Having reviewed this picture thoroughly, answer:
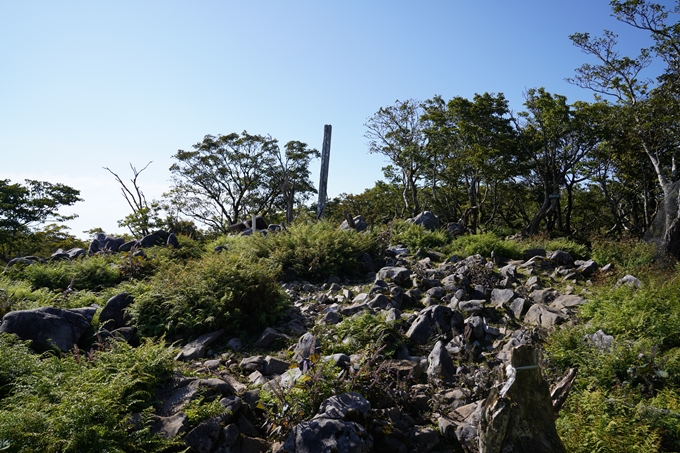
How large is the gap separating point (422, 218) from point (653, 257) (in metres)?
6.15

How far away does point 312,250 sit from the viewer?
995 centimetres

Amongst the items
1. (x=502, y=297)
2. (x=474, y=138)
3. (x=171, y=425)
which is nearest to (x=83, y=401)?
(x=171, y=425)

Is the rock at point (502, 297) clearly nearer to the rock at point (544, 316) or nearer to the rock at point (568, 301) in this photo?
the rock at point (544, 316)

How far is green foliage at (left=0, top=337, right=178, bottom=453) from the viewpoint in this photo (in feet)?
10.6

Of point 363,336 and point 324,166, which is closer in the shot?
point 363,336

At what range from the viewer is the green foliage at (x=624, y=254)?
9492 millimetres

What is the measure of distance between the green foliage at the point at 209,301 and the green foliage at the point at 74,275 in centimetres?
330

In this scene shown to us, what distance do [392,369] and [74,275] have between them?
28.4ft

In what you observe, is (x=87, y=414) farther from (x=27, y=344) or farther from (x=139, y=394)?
(x=27, y=344)

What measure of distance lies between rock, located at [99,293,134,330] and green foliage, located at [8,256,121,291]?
3024 millimetres

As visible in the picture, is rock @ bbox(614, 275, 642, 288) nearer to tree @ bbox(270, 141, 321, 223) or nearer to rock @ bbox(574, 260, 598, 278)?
rock @ bbox(574, 260, 598, 278)

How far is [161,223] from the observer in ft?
80.5

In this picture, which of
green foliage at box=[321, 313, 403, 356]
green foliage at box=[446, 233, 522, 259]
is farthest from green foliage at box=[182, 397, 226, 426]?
green foliage at box=[446, 233, 522, 259]

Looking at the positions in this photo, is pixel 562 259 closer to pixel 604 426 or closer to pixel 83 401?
pixel 604 426
